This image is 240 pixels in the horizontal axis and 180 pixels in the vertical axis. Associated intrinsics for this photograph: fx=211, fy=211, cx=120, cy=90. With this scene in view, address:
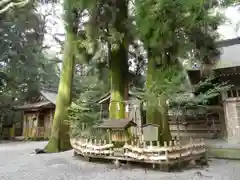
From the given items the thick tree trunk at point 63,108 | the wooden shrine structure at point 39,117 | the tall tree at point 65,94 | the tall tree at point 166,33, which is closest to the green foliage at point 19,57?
→ the wooden shrine structure at point 39,117

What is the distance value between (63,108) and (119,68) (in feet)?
10.5

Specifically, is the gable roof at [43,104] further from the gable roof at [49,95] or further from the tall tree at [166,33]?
the tall tree at [166,33]

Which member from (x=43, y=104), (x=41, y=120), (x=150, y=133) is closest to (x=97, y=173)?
(x=150, y=133)

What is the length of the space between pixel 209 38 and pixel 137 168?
17.3ft

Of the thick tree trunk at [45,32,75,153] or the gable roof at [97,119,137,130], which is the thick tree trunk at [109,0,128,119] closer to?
the gable roof at [97,119,137,130]

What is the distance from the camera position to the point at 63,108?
923 centimetres

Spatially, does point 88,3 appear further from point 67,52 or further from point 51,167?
point 51,167

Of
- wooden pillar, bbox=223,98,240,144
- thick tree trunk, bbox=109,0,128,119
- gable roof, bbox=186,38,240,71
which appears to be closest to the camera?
thick tree trunk, bbox=109,0,128,119

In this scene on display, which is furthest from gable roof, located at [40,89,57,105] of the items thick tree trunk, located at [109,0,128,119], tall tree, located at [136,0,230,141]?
tall tree, located at [136,0,230,141]

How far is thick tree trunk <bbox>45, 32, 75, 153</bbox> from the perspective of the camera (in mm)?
8938

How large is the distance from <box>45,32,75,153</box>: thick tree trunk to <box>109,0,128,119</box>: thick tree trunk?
2.41 m

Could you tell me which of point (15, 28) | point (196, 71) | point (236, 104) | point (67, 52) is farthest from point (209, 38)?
point (15, 28)

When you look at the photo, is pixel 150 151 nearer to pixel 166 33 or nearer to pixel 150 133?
pixel 150 133

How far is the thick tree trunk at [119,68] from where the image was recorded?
24.7 feet
